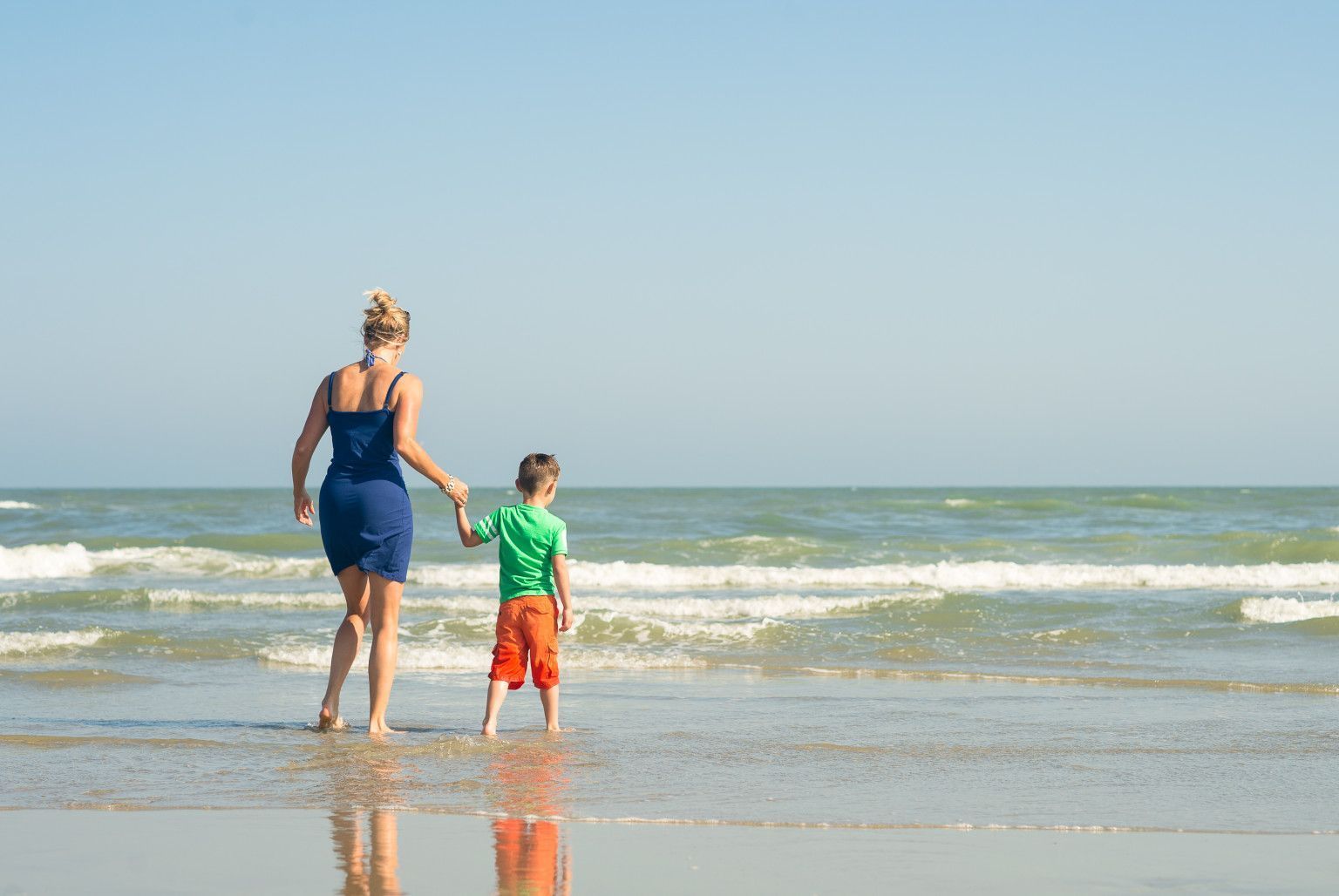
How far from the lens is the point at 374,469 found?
549 cm

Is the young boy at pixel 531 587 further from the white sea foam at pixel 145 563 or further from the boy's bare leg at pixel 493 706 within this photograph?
the white sea foam at pixel 145 563

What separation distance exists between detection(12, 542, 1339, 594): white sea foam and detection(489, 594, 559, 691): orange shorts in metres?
9.57

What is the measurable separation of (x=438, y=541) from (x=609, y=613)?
11.8 metres

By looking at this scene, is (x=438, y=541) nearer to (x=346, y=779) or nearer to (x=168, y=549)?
(x=168, y=549)

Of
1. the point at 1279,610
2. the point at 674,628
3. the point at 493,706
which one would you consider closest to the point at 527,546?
the point at 493,706

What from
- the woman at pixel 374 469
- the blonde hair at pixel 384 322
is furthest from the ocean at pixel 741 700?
the blonde hair at pixel 384 322

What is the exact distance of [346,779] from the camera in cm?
476

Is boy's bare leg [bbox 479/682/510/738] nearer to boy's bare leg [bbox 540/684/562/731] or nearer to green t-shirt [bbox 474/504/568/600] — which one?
boy's bare leg [bbox 540/684/562/731]

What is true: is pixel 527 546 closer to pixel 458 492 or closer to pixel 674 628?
pixel 458 492

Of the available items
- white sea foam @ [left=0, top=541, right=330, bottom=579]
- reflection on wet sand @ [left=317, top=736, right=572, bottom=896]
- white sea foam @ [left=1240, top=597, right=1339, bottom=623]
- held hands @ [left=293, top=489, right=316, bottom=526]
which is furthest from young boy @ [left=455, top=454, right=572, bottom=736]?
white sea foam @ [left=0, top=541, right=330, bottom=579]

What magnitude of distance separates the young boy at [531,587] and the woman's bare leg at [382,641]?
417mm

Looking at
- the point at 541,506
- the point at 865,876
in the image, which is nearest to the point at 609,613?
the point at 541,506

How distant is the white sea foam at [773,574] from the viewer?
15539 millimetres

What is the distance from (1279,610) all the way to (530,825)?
8968mm
